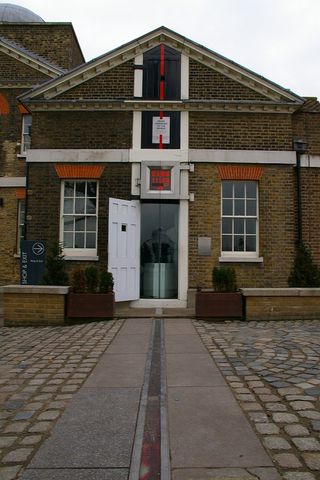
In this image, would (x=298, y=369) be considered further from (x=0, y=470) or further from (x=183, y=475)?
(x=0, y=470)

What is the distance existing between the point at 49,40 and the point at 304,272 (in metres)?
15.9

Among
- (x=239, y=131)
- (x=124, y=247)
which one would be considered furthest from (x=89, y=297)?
(x=239, y=131)

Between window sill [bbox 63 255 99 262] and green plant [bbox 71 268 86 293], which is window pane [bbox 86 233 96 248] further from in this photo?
green plant [bbox 71 268 86 293]

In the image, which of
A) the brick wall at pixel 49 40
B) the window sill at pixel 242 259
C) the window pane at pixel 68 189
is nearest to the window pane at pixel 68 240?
the window pane at pixel 68 189

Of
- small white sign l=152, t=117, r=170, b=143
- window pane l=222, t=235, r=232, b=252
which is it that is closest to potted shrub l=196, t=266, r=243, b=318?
window pane l=222, t=235, r=232, b=252

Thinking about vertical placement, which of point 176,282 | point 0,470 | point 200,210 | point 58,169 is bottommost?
point 0,470

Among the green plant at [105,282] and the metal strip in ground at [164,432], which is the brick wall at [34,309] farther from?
the metal strip in ground at [164,432]

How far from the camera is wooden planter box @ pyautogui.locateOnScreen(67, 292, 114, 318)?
915 centimetres

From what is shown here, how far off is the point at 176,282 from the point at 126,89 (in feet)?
17.9

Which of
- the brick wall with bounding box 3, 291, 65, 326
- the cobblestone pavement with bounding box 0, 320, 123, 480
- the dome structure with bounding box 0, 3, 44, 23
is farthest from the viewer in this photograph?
the dome structure with bounding box 0, 3, 44, 23

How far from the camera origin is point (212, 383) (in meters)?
4.70

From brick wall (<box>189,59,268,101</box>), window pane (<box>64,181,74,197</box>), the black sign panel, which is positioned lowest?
the black sign panel

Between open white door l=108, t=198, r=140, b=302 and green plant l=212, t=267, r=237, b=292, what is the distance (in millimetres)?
2499

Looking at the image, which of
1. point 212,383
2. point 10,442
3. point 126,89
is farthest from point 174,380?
point 126,89
